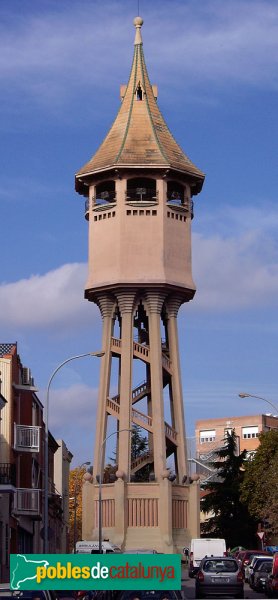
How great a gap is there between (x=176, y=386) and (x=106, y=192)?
13.4 metres

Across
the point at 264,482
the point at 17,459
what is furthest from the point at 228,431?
the point at 17,459

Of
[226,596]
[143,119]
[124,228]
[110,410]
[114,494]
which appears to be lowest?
[226,596]

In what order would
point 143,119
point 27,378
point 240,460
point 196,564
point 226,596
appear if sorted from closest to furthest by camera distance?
point 226,596
point 196,564
point 27,378
point 143,119
point 240,460

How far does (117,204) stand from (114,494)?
17.9 metres

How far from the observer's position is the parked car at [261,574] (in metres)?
49.3

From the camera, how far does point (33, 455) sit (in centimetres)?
7206

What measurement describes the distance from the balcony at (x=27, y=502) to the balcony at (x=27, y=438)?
2.09m

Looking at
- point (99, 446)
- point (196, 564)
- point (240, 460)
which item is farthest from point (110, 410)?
point (240, 460)

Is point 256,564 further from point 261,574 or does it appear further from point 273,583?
point 273,583

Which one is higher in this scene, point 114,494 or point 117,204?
point 117,204

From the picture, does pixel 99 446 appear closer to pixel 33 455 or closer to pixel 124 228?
pixel 33 455

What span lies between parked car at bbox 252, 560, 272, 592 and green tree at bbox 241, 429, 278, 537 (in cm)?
2369

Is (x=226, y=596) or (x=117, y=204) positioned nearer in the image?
(x=226, y=596)

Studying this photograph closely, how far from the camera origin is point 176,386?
78125 millimetres
